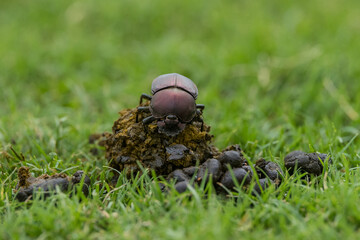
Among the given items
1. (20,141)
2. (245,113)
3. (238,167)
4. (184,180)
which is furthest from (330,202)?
(20,141)

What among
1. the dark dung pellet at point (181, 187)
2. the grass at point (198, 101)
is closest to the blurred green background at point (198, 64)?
the grass at point (198, 101)

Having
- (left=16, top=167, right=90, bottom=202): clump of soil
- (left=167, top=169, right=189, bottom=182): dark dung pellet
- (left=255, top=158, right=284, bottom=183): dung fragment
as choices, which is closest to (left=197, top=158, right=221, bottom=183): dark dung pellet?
(left=167, top=169, right=189, bottom=182): dark dung pellet

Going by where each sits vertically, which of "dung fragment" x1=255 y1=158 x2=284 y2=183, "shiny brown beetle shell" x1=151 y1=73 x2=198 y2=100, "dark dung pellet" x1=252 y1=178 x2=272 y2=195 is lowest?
"dark dung pellet" x1=252 y1=178 x2=272 y2=195

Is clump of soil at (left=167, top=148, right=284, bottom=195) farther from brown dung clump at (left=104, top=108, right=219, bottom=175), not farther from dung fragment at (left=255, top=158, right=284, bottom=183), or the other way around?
brown dung clump at (left=104, top=108, right=219, bottom=175)

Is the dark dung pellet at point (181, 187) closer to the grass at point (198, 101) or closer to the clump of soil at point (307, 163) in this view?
the grass at point (198, 101)

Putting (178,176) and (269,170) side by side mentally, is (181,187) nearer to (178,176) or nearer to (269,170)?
(178,176)

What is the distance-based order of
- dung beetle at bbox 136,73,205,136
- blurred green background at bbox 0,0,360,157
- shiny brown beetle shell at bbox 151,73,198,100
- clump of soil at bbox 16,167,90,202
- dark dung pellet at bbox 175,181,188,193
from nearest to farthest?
dark dung pellet at bbox 175,181,188,193
clump of soil at bbox 16,167,90,202
dung beetle at bbox 136,73,205,136
shiny brown beetle shell at bbox 151,73,198,100
blurred green background at bbox 0,0,360,157
